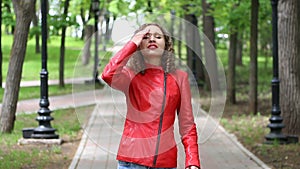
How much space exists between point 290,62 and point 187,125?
9.81 metres

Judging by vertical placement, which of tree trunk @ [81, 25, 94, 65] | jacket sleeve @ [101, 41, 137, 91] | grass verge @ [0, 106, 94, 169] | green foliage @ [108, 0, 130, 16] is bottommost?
grass verge @ [0, 106, 94, 169]

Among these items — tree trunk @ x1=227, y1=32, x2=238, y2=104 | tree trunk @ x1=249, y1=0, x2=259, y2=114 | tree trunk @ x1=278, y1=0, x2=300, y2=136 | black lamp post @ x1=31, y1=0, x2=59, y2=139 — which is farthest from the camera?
tree trunk @ x1=227, y1=32, x2=238, y2=104

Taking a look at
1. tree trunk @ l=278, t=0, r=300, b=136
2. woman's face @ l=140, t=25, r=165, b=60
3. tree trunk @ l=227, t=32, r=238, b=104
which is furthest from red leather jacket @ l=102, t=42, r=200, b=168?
tree trunk @ l=227, t=32, r=238, b=104

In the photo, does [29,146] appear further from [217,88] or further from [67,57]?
[67,57]

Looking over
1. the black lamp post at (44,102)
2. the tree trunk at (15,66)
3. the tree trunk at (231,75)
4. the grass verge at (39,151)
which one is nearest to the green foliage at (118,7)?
the grass verge at (39,151)

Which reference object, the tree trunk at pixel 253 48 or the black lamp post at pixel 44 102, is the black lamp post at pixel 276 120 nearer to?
the black lamp post at pixel 44 102

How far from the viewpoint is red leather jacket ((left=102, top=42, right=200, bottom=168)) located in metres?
4.77

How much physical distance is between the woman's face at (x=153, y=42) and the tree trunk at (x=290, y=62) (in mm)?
9743

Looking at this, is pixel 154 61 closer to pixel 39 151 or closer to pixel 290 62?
pixel 39 151

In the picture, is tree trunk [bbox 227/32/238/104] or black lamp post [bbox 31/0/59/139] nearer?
black lamp post [bbox 31/0/59/139]

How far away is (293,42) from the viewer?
46.9 feet

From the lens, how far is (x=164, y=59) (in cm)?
489

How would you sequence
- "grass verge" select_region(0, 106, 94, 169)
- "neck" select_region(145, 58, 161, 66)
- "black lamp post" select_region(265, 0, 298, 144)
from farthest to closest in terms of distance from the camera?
"black lamp post" select_region(265, 0, 298, 144) → "grass verge" select_region(0, 106, 94, 169) → "neck" select_region(145, 58, 161, 66)

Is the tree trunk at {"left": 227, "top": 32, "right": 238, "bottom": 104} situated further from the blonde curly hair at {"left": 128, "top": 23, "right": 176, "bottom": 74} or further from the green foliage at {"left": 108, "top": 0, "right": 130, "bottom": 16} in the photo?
the blonde curly hair at {"left": 128, "top": 23, "right": 176, "bottom": 74}
